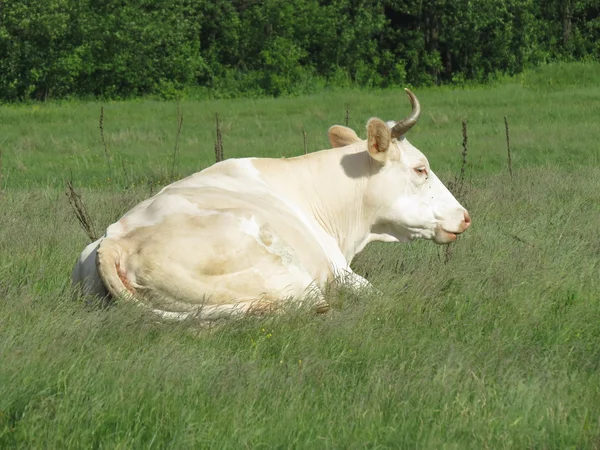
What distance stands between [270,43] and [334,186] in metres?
27.6

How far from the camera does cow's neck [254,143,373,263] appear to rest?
20.9 feet

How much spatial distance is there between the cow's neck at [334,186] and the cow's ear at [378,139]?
0.19m

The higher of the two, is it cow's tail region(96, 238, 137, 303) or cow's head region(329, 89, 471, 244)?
cow's tail region(96, 238, 137, 303)

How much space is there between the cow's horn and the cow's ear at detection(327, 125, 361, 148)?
1.54 ft

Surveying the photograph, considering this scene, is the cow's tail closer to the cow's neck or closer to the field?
the field

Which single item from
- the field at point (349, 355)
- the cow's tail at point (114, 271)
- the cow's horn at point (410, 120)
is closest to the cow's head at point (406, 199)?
the cow's horn at point (410, 120)

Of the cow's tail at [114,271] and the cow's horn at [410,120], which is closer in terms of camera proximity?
the cow's tail at [114,271]

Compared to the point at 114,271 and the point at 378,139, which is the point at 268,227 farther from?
the point at 378,139

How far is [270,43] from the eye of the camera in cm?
3341

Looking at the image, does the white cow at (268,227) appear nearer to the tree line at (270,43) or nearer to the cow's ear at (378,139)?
the cow's ear at (378,139)

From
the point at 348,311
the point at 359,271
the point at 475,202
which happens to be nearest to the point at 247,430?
the point at 348,311

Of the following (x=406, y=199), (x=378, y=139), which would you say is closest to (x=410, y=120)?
(x=378, y=139)

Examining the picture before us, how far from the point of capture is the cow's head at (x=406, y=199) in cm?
639

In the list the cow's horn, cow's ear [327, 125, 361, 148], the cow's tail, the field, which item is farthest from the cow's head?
the cow's tail
